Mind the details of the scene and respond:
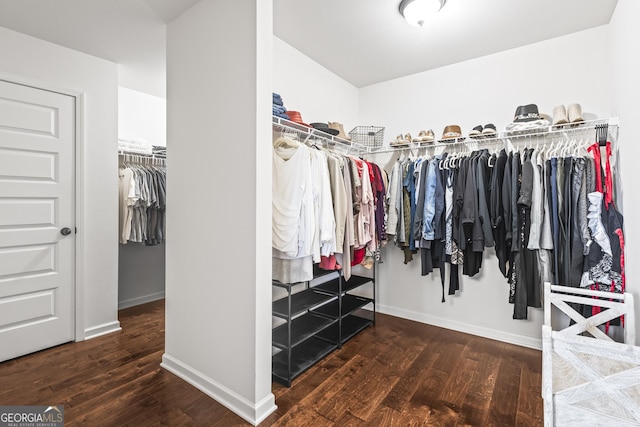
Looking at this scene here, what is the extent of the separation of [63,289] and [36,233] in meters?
0.52

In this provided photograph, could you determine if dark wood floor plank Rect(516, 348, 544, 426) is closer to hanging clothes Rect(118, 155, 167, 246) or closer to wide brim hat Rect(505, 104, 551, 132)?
wide brim hat Rect(505, 104, 551, 132)

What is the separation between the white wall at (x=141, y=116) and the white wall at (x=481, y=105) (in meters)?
2.63

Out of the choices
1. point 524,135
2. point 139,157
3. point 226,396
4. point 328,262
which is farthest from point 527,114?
point 139,157

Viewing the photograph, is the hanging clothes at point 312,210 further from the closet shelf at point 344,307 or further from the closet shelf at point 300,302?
the closet shelf at point 344,307

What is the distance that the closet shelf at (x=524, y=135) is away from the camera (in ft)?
7.50

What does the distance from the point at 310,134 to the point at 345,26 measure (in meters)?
0.91

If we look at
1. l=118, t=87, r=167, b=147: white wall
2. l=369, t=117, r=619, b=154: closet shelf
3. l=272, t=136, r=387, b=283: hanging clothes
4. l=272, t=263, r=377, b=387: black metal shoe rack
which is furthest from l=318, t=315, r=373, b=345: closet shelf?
l=118, t=87, r=167, b=147: white wall

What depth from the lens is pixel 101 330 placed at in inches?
112

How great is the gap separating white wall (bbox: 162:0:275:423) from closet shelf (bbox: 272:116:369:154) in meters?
0.37

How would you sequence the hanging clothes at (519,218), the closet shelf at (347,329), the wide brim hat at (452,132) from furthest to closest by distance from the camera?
1. the wide brim hat at (452,132)
2. the closet shelf at (347,329)
3. the hanging clothes at (519,218)

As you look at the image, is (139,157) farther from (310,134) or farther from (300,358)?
(300,358)

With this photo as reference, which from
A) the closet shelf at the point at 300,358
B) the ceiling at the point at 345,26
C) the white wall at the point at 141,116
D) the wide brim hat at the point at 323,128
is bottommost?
the closet shelf at the point at 300,358

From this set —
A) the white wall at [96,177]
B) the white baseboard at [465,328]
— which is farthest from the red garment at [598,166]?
the white wall at [96,177]

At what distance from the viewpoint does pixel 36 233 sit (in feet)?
8.21
